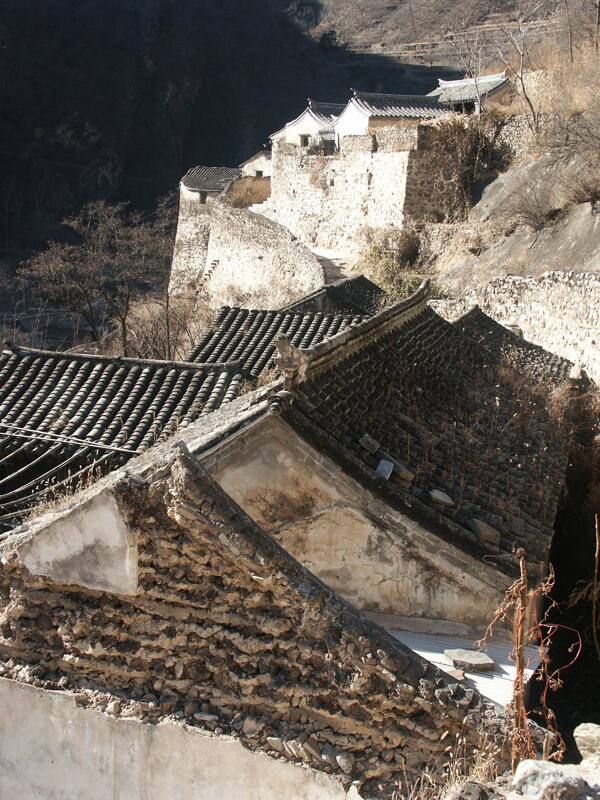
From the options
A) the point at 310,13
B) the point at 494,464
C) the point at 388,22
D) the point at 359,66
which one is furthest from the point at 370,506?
the point at 310,13

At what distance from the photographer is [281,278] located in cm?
2614

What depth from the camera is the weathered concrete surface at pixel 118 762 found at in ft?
14.2

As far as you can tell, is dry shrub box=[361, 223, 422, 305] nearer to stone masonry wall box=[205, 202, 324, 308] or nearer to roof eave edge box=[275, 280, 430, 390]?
stone masonry wall box=[205, 202, 324, 308]

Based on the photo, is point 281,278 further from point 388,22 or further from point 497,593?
point 388,22

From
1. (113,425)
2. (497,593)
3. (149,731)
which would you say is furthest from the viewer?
(113,425)

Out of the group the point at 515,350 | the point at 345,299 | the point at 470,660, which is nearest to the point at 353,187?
the point at 345,299

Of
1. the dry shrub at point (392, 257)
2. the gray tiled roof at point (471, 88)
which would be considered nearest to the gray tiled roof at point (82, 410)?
the dry shrub at point (392, 257)

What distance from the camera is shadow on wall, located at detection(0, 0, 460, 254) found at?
193 feet

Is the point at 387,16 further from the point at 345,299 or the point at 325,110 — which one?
the point at 345,299

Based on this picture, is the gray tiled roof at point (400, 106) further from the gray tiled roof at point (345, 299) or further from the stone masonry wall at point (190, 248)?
the gray tiled roof at point (345, 299)

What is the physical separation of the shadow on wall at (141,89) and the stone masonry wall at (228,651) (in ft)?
176

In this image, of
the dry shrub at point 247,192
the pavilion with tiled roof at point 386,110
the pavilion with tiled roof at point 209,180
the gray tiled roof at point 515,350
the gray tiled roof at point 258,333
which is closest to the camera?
the gray tiled roof at point 515,350

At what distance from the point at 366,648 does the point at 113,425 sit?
6.07 m

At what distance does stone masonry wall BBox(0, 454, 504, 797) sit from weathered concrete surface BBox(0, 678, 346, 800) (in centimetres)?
8
